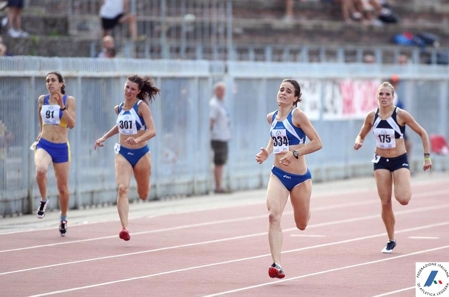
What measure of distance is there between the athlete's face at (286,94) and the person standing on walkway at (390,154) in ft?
7.73

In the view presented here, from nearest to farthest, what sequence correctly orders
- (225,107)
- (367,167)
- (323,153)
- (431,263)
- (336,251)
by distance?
(431,263) → (336,251) → (225,107) → (323,153) → (367,167)

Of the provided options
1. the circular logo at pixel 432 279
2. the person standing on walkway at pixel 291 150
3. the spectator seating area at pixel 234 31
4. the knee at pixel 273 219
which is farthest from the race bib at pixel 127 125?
the spectator seating area at pixel 234 31

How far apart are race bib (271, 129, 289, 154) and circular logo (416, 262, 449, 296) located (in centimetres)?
194

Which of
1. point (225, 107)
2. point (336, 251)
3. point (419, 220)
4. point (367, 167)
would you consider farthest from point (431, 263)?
point (367, 167)

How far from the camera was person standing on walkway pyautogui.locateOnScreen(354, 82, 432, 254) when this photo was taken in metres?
14.6

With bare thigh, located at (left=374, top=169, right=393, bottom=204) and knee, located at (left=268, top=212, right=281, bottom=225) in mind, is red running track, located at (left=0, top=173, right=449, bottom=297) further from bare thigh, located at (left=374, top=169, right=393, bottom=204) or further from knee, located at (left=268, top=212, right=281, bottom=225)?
bare thigh, located at (left=374, top=169, right=393, bottom=204)

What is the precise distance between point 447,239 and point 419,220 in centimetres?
271

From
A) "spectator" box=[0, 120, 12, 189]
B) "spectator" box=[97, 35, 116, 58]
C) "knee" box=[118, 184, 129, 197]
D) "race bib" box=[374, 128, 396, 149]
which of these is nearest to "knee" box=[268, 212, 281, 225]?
"race bib" box=[374, 128, 396, 149]

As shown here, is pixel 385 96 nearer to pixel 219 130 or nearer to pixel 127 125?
pixel 127 125

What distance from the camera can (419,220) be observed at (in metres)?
18.7

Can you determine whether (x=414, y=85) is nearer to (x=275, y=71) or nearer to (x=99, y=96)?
(x=275, y=71)

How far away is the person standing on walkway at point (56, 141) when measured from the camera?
16156 mm

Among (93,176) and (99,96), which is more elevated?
(99,96)

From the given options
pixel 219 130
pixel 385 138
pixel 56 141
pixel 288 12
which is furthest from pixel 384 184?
pixel 288 12
